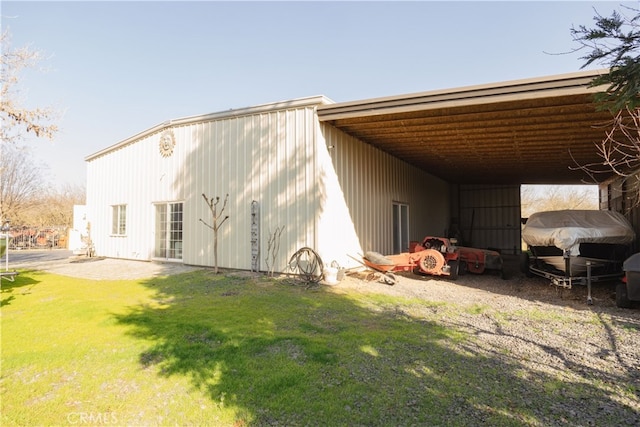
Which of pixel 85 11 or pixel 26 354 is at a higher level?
pixel 85 11

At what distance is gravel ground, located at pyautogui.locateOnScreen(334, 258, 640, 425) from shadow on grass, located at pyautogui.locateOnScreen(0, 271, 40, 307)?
252 inches

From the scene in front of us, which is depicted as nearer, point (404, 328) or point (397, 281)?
point (404, 328)

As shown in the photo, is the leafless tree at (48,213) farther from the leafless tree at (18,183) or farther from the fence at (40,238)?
the fence at (40,238)

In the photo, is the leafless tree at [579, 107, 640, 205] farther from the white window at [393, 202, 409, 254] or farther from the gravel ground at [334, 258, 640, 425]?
the white window at [393, 202, 409, 254]

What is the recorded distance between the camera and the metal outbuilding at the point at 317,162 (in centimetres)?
728

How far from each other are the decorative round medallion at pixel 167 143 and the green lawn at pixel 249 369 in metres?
6.26

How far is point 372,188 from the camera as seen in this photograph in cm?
1071

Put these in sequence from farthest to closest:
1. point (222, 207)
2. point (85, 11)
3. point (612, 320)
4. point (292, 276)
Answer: point (222, 207) → point (292, 276) → point (85, 11) → point (612, 320)

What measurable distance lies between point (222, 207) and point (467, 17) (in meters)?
7.35

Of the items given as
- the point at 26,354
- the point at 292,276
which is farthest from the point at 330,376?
the point at 292,276

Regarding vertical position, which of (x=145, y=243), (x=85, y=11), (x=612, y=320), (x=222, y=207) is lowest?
(x=612, y=320)

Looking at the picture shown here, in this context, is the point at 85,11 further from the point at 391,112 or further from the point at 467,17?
the point at 467,17

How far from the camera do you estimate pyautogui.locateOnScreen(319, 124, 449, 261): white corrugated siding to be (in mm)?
9094

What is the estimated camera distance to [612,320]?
5.11m
